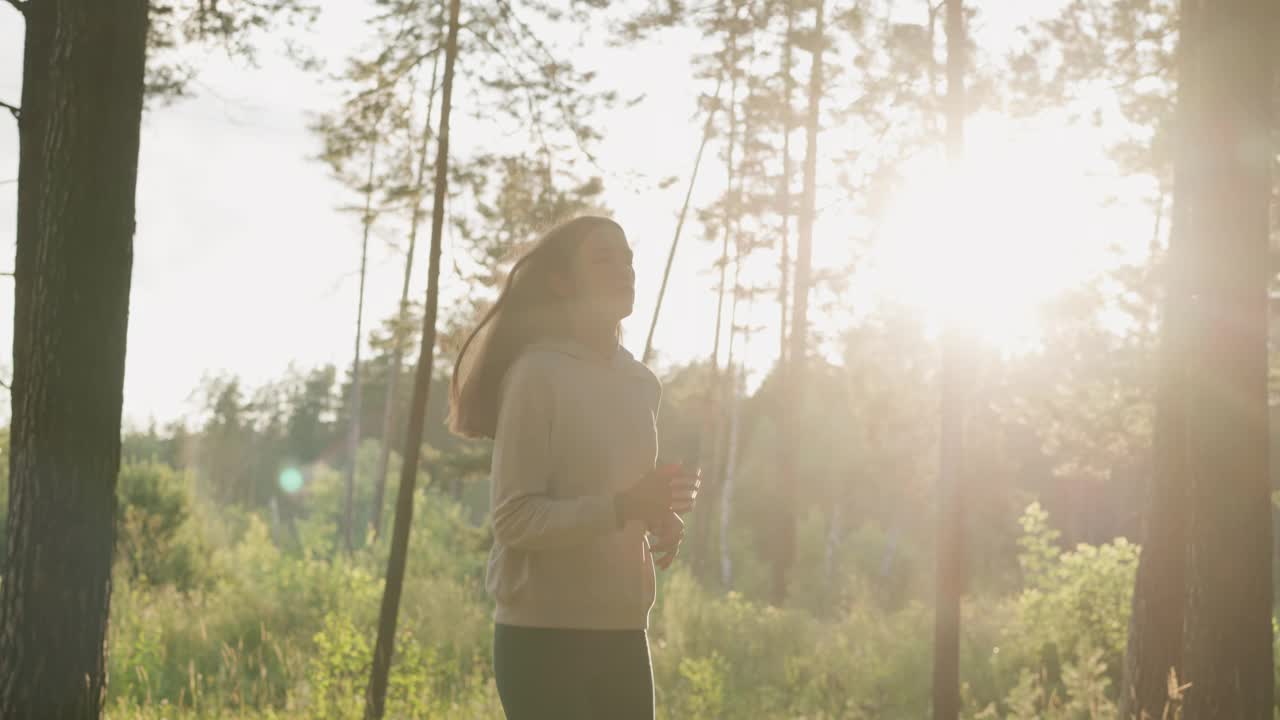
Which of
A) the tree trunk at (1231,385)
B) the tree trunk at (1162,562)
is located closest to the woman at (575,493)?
the tree trunk at (1231,385)

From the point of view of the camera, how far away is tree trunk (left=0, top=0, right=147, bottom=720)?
404cm

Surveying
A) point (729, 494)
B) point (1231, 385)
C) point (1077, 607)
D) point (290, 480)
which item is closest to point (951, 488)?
point (1077, 607)

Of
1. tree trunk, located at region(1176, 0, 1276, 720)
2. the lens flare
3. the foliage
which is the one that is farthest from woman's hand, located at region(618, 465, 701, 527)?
the lens flare

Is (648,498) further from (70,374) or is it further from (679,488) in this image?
(70,374)

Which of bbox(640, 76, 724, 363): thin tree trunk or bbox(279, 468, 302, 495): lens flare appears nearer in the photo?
bbox(640, 76, 724, 363): thin tree trunk

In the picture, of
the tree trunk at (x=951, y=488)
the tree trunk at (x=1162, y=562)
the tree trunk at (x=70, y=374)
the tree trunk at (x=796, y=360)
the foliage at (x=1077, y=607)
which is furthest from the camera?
the tree trunk at (x=796, y=360)

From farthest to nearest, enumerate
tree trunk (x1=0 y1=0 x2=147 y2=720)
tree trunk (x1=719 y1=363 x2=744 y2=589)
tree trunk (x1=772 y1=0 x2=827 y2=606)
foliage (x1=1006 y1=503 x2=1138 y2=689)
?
tree trunk (x1=719 y1=363 x2=744 y2=589)
tree trunk (x1=772 y1=0 x2=827 y2=606)
foliage (x1=1006 y1=503 x2=1138 y2=689)
tree trunk (x1=0 y1=0 x2=147 y2=720)

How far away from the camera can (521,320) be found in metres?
2.57

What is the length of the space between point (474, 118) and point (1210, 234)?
21.5 feet

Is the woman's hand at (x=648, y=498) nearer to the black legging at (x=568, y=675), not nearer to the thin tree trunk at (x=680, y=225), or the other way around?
the black legging at (x=568, y=675)

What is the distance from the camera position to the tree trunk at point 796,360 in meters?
21.2

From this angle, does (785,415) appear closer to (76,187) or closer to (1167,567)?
(1167,567)

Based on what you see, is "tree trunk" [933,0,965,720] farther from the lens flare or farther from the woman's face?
the lens flare

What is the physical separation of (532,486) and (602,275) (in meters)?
0.55
